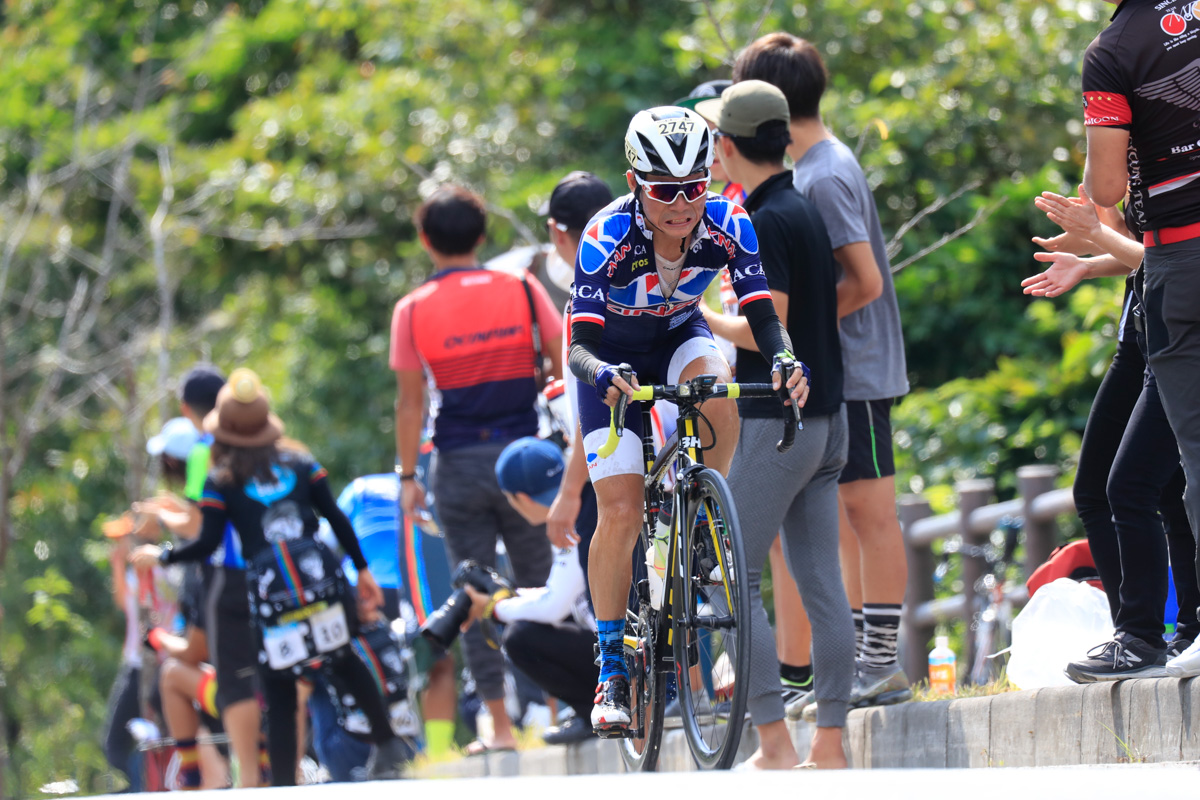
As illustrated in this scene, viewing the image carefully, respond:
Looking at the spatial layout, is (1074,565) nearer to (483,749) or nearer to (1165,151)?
(1165,151)

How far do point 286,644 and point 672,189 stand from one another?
11.5 feet

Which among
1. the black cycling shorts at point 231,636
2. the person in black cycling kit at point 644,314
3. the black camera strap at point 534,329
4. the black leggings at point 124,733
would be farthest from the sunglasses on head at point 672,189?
the black leggings at point 124,733

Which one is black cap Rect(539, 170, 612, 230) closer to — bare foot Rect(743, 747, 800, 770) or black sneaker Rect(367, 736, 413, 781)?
bare foot Rect(743, 747, 800, 770)

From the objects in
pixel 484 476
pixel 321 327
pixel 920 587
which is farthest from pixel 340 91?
pixel 484 476

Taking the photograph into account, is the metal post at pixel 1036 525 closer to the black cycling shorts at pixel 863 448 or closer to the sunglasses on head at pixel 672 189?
the black cycling shorts at pixel 863 448

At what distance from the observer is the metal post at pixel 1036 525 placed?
889cm

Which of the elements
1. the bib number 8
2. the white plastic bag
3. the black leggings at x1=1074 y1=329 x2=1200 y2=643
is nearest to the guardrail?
the white plastic bag

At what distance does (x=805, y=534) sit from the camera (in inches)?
221

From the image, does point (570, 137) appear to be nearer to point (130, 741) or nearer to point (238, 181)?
point (238, 181)

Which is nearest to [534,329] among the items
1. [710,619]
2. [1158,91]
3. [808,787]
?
[710,619]

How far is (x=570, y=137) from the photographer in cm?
1391

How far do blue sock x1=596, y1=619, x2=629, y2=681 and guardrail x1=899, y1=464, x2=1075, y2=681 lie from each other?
3.72m

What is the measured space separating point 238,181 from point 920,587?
31.0 feet

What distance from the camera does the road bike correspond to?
4.77 meters
